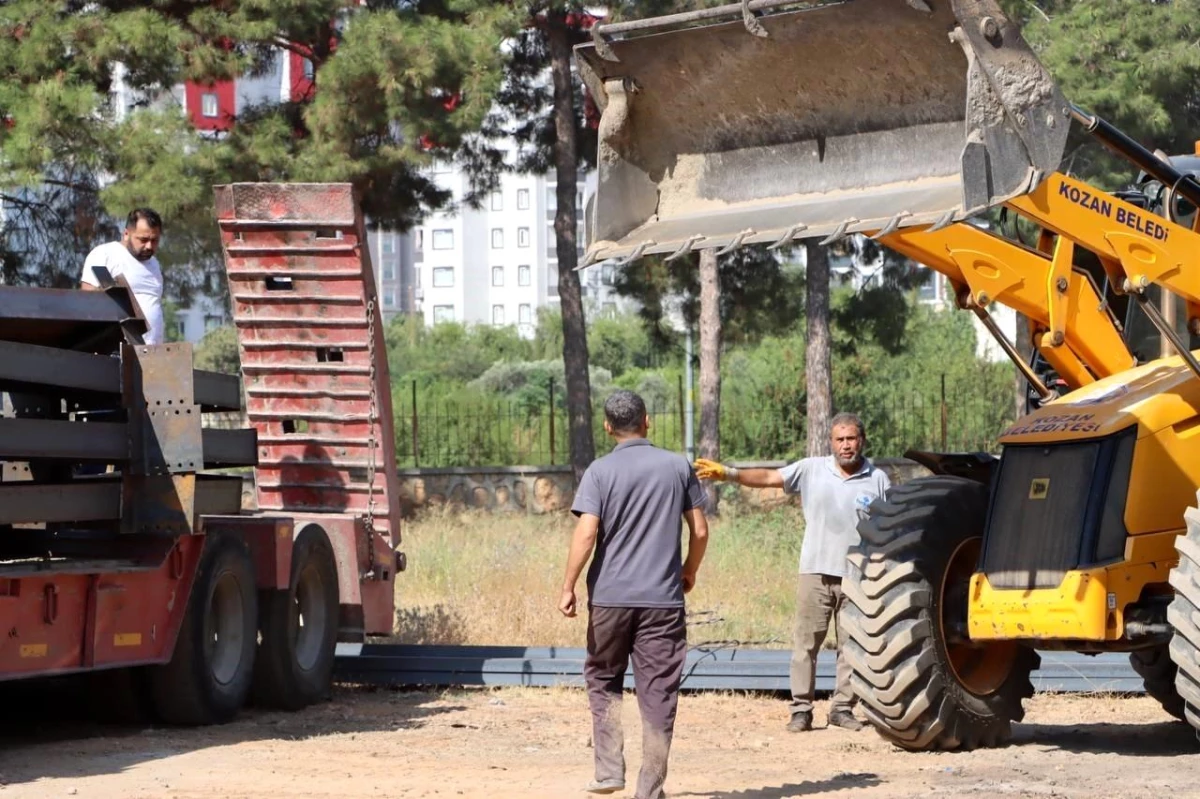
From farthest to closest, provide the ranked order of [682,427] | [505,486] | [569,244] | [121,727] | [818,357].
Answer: [682,427]
[505,486]
[818,357]
[569,244]
[121,727]

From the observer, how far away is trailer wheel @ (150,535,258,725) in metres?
10.2

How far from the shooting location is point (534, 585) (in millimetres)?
15594

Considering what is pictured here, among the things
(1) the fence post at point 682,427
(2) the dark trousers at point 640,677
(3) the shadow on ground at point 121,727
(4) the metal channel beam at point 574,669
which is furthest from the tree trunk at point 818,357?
(2) the dark trousers at point 640,677

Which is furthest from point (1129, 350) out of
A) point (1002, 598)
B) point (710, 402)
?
point (710, 402)

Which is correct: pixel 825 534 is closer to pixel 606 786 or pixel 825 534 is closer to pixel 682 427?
pixel 606 786

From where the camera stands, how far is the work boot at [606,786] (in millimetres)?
7434

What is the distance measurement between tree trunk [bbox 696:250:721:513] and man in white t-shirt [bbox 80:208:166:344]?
1151 centimetres

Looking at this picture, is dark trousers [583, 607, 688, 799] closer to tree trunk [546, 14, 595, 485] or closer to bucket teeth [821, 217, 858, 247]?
bucket teeth [821, 217, 858, 247]

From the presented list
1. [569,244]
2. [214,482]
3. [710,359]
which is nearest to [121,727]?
[214,482]

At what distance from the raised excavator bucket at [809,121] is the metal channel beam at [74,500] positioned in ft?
9.27

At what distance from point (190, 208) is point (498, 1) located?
4240 millimetres

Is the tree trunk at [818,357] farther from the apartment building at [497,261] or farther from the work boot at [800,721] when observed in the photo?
the apartment building at [497,261]

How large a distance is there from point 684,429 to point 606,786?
19766mm

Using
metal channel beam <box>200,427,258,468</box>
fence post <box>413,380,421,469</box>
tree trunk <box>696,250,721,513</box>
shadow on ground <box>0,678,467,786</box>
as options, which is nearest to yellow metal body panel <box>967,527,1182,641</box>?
shadow on ground <box>0,678,467,786</box>
